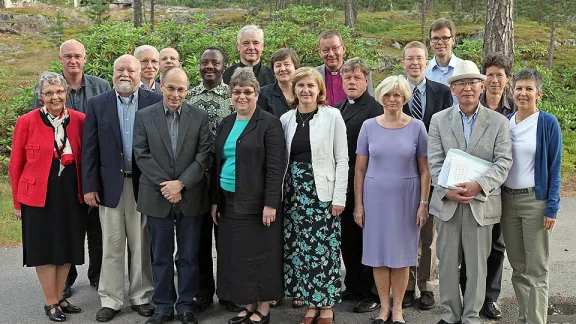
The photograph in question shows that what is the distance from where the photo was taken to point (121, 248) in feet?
17.1

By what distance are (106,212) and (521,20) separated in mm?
34436

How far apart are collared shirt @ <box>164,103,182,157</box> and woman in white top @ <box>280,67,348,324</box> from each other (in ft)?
3.06

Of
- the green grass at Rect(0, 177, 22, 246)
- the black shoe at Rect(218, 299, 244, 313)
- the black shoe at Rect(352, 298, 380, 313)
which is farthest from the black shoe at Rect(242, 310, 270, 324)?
the green grass at Rect(0, 177, 22, 246)

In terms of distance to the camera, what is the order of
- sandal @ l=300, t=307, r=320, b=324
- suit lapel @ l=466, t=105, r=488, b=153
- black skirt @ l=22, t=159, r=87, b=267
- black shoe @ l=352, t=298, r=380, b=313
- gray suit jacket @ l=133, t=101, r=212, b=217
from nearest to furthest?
suit lapel @ l=466, t=105, r=488, b=153
gray suit jacket @ l=133, t=101, r=212, b=217
sandal @ l=300, t=307, r=320, b=324
black skirt @ l=22, t=159, r=87, b=267
black shoe @ l=352, t=298, r=380, b=313

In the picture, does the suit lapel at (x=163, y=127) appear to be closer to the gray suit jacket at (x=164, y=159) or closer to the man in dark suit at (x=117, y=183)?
the gray suit jacket at (x=164, y=159)

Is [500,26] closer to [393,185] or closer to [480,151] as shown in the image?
[480,151]

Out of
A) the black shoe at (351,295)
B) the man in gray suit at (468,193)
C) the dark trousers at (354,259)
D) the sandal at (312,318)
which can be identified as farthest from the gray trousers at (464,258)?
the sandal at (312,318)

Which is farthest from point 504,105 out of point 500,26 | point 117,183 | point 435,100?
point 500,26

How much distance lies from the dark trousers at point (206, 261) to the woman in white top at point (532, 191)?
8.45 ft

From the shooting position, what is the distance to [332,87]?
5.80m

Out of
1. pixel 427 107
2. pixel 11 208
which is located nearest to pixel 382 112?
pixel 427 107

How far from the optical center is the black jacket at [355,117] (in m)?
5.12

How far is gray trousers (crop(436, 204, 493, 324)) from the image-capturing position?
4559 mm

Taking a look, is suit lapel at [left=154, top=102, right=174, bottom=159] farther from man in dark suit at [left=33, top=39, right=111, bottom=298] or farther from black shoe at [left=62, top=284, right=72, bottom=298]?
black shoe at [left=62, top=284, right=72, bottom=298]
